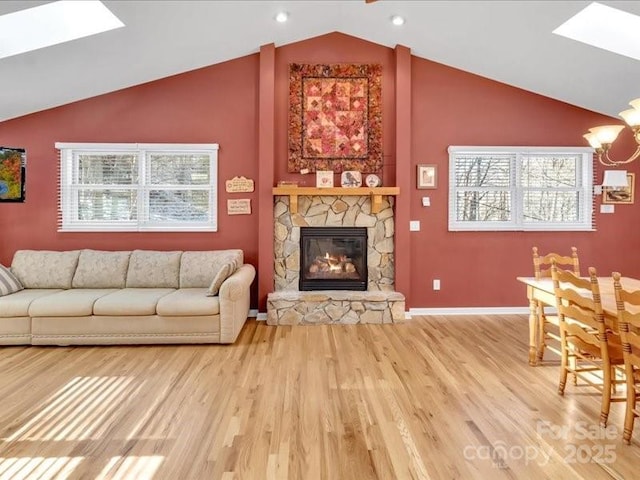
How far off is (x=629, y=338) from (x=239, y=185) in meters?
4.22

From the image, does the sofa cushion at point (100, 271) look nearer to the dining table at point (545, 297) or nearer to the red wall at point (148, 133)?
the red wall at point (148, 133)

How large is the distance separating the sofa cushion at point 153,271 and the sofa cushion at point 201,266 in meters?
0.09

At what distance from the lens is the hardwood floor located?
6.85 feet

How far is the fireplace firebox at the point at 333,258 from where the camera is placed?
507 cm

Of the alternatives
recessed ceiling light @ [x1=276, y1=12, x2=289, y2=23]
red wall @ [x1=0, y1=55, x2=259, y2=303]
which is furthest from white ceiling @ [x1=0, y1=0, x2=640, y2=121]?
red wall @ [x1=0, y1=55, x2=259, y2=303]

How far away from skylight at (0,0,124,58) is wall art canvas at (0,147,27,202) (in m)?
1.15

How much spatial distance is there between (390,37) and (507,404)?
4.26 metres

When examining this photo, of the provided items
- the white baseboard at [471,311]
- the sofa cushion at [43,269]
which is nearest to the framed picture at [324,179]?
the white baseboard at [471,311]

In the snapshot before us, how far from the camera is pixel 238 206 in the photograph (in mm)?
5105

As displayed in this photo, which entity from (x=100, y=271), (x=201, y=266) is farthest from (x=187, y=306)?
(x=100, y=271)

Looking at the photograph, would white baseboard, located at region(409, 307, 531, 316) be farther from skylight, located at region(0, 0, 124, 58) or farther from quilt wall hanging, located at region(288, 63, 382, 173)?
skylight, located at region(0, 0, 124, 58)

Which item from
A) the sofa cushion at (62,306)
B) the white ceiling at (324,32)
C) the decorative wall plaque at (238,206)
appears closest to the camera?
the white ceiling at (324,32)

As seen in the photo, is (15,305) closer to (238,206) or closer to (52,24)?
(238,206)

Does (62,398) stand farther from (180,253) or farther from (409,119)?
(409,119)
